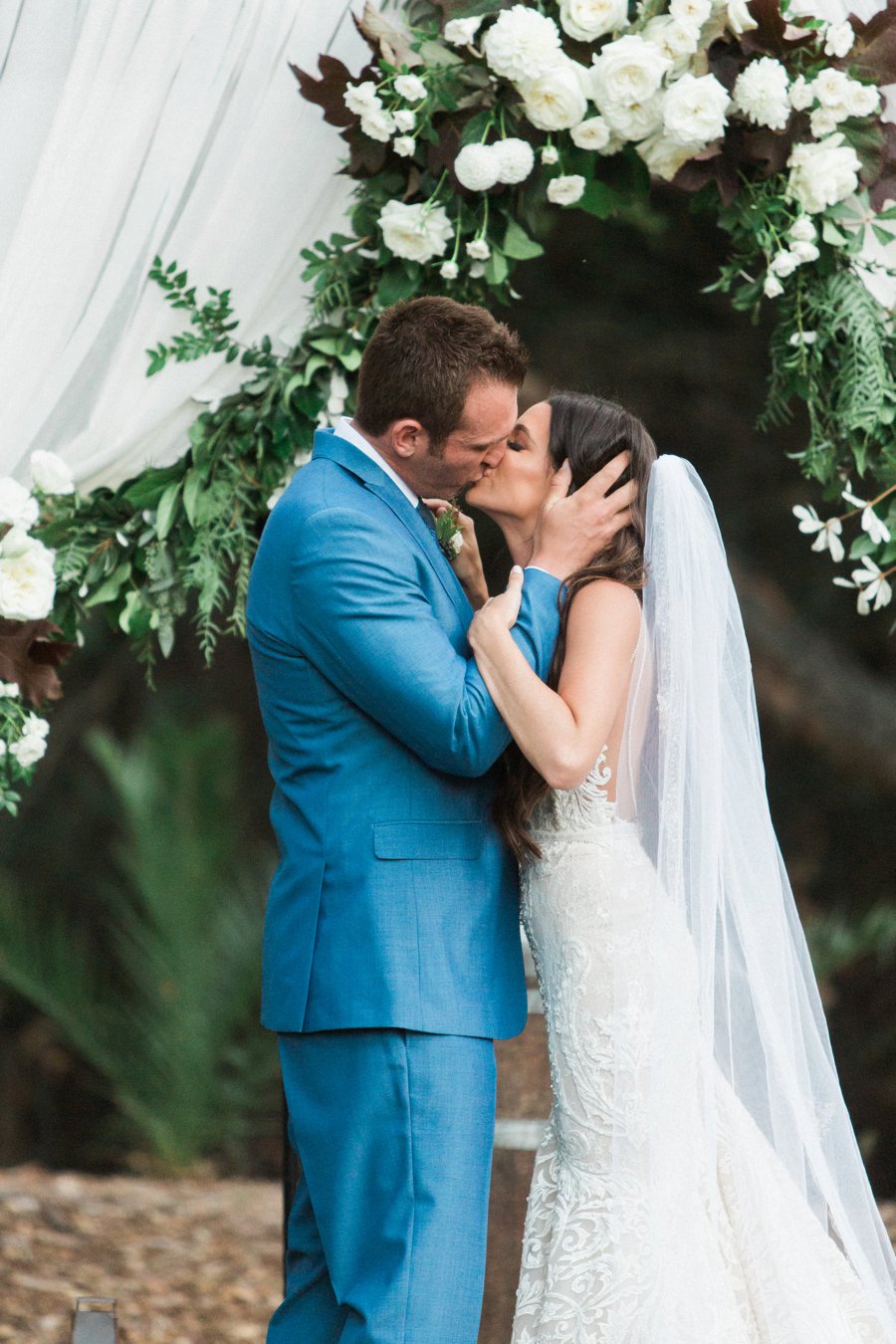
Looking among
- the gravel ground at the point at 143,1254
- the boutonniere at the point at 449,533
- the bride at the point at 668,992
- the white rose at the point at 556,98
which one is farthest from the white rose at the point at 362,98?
the gravel ground at the point at 143,1254

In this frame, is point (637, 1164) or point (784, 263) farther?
point (784, 263)

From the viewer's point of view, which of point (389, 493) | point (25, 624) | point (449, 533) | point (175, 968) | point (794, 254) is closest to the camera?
point (389, 493)

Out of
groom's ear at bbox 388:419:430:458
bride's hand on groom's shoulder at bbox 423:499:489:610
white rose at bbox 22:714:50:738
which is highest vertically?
groom's ear at bbox 388:419:430:458

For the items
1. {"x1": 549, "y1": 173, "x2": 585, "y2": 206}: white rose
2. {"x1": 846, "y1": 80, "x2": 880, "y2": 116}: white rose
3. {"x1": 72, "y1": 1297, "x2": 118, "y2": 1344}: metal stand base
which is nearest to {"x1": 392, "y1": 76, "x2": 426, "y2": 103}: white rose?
{"x1": 549, "y1": 173, "x2": 585, "y2": 206}: white rose

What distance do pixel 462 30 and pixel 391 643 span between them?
1.29m

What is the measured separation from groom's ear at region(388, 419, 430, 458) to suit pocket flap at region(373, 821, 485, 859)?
66 cm

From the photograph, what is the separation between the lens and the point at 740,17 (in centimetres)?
293

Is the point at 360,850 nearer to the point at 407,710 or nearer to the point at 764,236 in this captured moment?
the point at 407,710

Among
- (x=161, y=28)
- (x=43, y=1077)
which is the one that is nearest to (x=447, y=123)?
(x=161, y=28)

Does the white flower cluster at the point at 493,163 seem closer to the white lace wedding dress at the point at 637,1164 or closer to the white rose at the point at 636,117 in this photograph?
the white rose at the point at 636,117

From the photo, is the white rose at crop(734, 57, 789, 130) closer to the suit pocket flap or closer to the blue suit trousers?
the suit pocket flap

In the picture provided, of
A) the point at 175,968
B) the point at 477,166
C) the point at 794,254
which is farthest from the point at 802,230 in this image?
the point at 175,968

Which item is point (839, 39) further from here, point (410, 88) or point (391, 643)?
point (391, 643)

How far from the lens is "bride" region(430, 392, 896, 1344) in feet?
8.34
